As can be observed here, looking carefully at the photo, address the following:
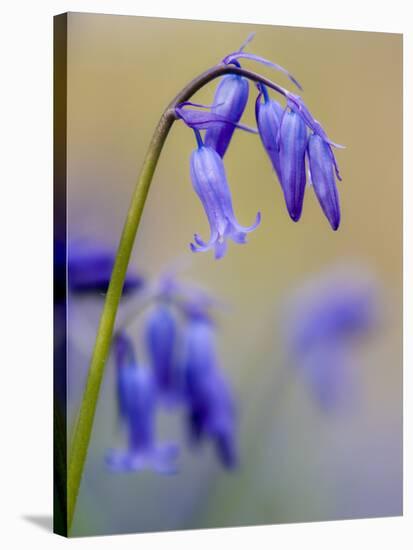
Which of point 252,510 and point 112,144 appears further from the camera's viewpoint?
point 252,510

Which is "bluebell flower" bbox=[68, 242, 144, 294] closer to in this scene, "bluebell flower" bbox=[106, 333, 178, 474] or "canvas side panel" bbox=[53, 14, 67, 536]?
"canvas side panel" bbox=[53, 14, 67, 536]

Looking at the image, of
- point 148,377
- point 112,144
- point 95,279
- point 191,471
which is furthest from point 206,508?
point 112,144

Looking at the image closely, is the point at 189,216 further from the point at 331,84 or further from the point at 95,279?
the point at 331,84

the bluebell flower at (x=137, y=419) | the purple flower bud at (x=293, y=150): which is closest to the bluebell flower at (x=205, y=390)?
the bluebell flower at (x=137, y=419)

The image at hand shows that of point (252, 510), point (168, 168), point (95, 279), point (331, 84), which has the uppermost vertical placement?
point (331, 84)

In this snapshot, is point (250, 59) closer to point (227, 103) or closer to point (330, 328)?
point (227, 103)

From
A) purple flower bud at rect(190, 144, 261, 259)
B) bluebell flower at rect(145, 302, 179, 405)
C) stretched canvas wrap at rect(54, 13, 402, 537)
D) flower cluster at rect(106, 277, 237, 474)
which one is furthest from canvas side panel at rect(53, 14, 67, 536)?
purple flower bud at rect(190, 144, 261, 259)

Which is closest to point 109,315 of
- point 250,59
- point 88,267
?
point 88,267
